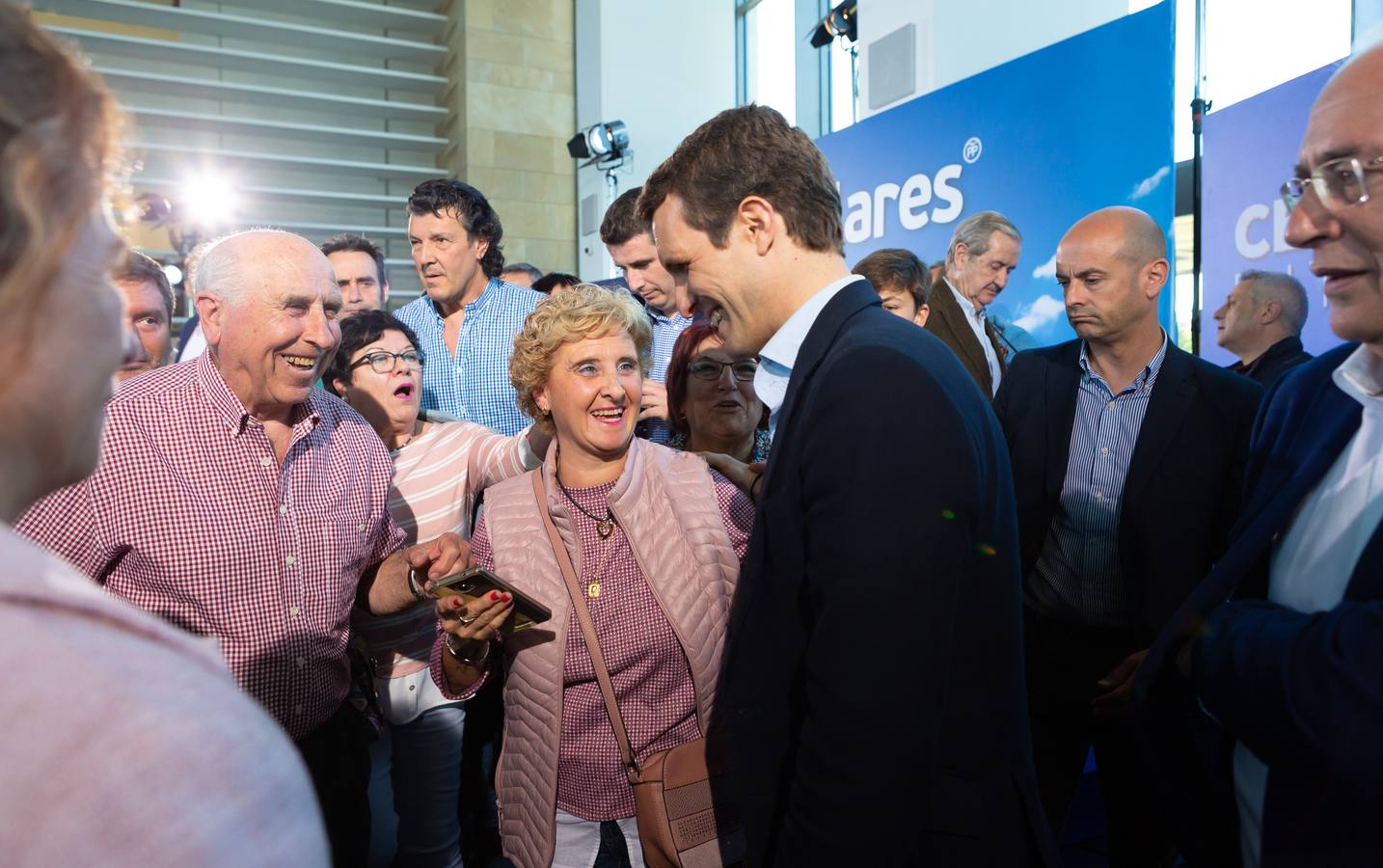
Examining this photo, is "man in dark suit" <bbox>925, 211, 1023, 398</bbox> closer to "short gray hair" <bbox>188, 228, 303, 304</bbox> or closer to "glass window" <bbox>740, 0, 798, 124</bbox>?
"short gray hair" <bbox>188, 228, 303, 304</bbox>

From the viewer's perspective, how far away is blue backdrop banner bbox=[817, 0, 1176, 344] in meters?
4.14

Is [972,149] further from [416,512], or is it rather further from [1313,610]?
[1313,610]

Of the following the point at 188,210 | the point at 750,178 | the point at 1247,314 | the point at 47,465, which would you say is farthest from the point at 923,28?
the point at 188,210

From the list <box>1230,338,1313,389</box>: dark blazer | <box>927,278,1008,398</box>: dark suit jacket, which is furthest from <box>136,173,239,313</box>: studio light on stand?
<box>1230,338,1313,389</box>: dark blazer

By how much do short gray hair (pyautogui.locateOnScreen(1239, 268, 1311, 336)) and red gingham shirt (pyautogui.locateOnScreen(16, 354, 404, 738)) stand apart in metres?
3.71

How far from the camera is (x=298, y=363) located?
6.35 ft

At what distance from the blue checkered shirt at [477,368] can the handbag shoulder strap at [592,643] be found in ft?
4.87

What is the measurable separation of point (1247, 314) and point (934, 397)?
348 centimetres

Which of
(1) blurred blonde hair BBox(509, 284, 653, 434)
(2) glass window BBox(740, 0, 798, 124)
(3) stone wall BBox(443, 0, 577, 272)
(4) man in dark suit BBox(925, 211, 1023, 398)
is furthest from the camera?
(3) stone wall BBox(443, 0, 577, 272)

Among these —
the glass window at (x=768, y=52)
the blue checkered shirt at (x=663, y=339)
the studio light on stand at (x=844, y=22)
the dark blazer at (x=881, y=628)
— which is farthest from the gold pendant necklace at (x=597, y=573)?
the glass window at (x=768, y=52)

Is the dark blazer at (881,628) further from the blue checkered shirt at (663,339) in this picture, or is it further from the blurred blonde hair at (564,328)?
the blue checkered shirt at (663,339)

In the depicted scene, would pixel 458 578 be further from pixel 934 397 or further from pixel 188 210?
pixel 188 210

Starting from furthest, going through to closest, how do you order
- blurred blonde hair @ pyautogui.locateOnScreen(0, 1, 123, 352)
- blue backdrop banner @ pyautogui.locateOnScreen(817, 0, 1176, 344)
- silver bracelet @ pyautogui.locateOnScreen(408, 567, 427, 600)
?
blue backdrop banner @ pyautogui.locateOnScreen(817, 0, 1176, 344) → silver bracelet @ pyautogui.locateOnScreen(408, 567, 427, 600) → blurred blonde hair @ pyautogui.locateOnScreen(0, 1, 123, 352)

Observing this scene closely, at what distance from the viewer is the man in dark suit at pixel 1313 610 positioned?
999mm
